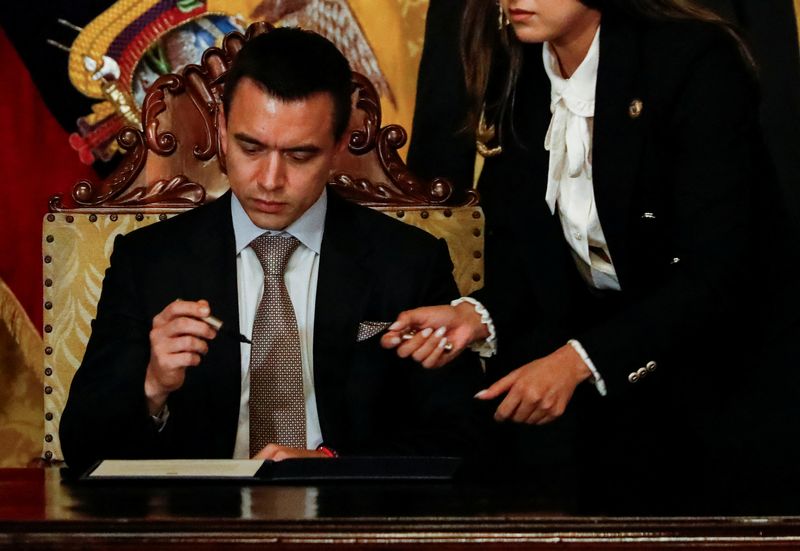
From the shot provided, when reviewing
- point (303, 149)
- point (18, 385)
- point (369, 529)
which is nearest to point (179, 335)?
point (303, 149)

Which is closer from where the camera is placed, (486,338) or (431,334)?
(431,334)

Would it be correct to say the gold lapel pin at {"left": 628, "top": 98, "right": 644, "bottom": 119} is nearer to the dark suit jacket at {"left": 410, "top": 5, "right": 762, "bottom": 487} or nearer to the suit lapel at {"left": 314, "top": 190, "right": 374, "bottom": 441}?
the dark suit jacket at {"left": 410, "top": 5, "right": 762, "bottom": 487}

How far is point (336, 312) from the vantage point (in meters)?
2.52

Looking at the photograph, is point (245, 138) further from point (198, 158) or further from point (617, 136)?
point (617, 136)

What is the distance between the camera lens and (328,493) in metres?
1.79

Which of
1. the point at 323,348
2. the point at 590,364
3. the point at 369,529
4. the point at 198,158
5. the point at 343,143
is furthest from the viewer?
the point at 198,158

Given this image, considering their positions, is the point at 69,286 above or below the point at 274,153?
below

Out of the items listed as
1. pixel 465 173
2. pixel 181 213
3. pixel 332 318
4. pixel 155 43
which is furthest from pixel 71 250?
Answer: pixel 465 173

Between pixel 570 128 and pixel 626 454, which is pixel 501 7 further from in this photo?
pixel 626 454

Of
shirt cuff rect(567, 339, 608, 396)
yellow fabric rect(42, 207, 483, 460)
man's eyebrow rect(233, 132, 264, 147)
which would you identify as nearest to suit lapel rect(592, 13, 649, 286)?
shirt cuff rect(567, 339, 608, 396)

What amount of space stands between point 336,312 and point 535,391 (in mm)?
563

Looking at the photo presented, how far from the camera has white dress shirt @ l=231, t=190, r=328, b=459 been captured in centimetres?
249

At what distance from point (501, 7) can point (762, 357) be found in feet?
2.71

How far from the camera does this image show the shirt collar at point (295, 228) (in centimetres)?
255
